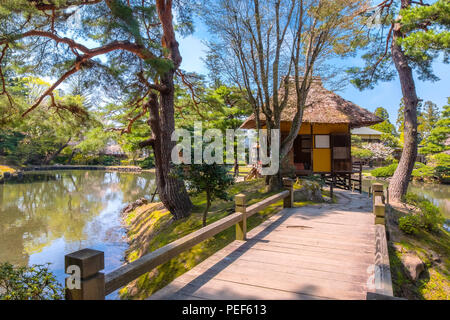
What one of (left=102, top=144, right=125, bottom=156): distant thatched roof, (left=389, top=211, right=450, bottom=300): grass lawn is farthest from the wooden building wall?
(left=102, top=144, right=125, bottom=156): distant thatched roof

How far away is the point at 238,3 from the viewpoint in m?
7.61

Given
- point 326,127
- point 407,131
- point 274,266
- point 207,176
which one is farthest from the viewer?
point 326,127

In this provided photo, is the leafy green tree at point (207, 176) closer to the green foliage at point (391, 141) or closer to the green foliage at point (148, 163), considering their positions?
the green foliage at point (391, 141)

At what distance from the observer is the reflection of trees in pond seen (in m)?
9.01

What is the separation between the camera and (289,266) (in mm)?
3156

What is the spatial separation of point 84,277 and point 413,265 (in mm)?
4488

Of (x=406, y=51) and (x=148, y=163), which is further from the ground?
(x=406, y=51)

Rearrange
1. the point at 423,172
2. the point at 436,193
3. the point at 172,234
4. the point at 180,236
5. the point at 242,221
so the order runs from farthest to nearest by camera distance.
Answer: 1. the point at 423,172
2. the point at 436,193
3. the point at 172,234
4. the point at 180,236
5. the point at 242,221

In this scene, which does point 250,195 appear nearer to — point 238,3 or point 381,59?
point 238,3

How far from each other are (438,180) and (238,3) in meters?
19.1

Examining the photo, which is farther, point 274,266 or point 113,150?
point 113,150

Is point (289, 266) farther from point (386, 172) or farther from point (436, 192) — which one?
point (386, 172)

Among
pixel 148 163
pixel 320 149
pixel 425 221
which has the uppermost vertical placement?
pixel 320 149

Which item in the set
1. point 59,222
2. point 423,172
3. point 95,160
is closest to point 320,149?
point 59,222
